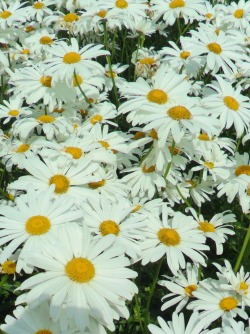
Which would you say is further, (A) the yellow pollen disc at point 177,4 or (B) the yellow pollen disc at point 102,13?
(A) the yellow pollen disc at point 177,4

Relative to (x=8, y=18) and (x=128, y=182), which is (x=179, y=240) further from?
(x=8, y=18)

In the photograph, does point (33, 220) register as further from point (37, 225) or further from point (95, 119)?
point (95, 119)

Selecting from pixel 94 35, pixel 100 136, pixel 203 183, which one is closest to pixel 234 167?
pixel 203 183

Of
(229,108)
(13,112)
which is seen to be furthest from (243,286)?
(13,112)

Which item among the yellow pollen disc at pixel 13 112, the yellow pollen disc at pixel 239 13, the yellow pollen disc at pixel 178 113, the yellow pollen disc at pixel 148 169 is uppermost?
the yellow pollen disc at pixel 178 113

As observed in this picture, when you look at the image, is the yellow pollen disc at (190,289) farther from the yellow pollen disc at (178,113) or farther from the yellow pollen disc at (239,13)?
the yellow pollen disc at (239,13)

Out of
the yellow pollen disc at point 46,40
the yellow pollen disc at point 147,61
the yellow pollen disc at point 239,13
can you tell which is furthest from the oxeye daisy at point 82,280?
the yellow pollen disc at point 239,13

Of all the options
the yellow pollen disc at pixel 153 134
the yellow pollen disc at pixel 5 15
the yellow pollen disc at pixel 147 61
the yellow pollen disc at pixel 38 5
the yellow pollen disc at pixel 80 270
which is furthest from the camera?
the yellow pollen disc at pixel 38 5
